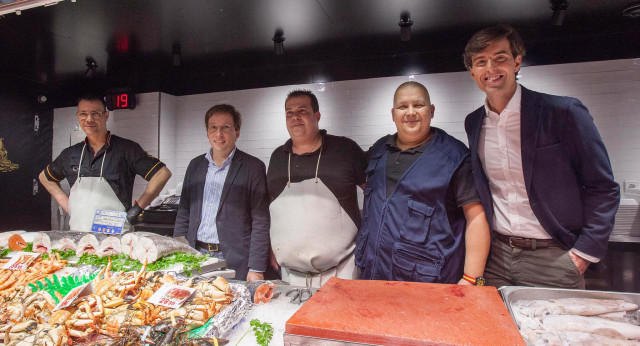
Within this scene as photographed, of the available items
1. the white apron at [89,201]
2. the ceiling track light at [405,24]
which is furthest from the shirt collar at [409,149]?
the white apron at [89,201]

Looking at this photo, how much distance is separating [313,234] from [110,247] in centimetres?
124

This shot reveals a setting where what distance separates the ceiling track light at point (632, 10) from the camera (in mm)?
3104

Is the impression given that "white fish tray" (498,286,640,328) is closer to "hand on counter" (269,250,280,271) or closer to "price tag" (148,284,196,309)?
"price tag" (148,284,196,309)

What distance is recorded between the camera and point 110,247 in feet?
6.88

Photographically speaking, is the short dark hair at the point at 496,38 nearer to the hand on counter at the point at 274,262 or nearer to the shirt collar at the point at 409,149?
the shirt collar at the point at 409,149

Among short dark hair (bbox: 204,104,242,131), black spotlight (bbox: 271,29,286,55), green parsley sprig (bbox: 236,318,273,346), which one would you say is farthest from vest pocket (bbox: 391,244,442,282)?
black spotlight (bbox: 271,29,286,55)

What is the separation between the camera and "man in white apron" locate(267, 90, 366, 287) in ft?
7.70

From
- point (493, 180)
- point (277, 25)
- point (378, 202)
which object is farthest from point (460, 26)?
point (378, 202)

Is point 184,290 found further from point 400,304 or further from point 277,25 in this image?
point 277,25

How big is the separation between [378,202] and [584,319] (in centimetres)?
106

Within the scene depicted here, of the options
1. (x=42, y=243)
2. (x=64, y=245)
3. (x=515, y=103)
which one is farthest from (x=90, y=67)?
(x=515, y=103)

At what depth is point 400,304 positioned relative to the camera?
3.56 ft

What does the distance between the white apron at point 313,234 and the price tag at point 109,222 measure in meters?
1.09

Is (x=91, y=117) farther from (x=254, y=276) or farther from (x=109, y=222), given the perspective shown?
(x=254, y=276)
